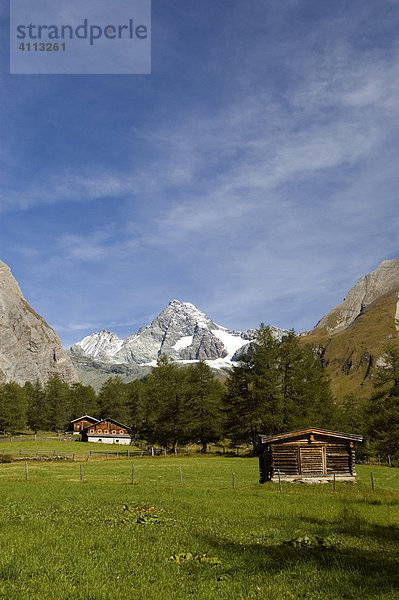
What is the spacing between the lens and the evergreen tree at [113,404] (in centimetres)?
12962

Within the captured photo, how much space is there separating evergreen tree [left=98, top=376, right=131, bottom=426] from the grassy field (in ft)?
344

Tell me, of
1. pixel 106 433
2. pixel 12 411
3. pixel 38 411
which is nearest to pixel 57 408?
pixel 38 411

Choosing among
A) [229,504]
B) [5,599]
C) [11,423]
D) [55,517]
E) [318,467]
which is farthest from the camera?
[11,423]

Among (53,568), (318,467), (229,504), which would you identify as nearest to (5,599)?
(53,568)

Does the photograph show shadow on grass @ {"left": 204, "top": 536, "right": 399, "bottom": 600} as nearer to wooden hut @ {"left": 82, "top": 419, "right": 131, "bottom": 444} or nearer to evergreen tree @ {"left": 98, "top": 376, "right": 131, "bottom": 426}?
wooden hut @ {"left": 82, "top": 419, "right": 131, "bottom": 444}

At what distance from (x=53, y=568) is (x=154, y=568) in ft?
9.08

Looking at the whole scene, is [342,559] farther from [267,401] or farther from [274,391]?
[274,391]

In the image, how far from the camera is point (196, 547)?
14.6m

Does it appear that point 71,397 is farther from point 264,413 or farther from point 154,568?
point 154,568

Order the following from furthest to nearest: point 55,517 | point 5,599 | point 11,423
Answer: point 11,423
point 55,517
point 5,599

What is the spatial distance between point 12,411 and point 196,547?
4478 inches

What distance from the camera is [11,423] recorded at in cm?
11388

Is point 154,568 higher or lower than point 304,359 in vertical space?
lower

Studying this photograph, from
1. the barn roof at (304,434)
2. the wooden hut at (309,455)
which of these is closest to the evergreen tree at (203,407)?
the wooden hut at (309,455)
